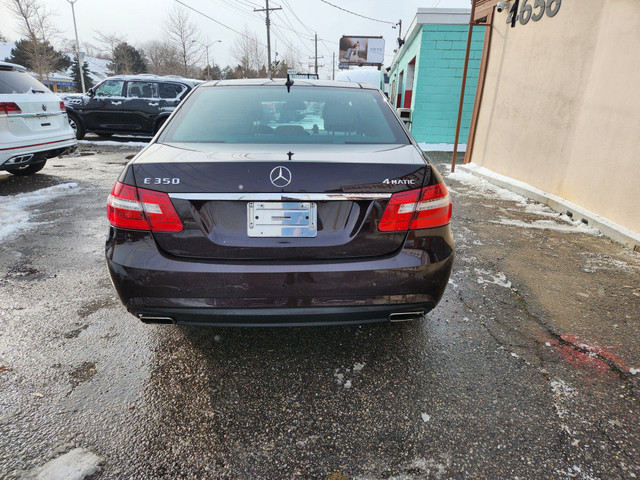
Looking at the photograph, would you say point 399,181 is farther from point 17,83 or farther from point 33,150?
point 17,83

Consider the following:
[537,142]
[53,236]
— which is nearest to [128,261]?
[53,236]

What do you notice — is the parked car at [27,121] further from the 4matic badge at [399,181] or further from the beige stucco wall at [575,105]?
the beige stucco wall at [575,105]

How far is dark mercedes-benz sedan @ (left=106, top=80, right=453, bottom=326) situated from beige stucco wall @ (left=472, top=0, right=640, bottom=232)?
12.2 ft

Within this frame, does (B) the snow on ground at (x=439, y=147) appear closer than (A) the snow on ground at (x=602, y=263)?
No

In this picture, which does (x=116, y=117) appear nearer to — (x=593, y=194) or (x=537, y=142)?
(x=537, y=142)

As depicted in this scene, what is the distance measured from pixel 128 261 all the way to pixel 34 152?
5.40 meters

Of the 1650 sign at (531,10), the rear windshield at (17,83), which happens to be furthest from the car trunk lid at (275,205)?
the 1650 sign at (531,10)

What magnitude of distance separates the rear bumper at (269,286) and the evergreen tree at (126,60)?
58489mm

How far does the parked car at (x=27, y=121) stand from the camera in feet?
18.0

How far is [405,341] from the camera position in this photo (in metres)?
2.52

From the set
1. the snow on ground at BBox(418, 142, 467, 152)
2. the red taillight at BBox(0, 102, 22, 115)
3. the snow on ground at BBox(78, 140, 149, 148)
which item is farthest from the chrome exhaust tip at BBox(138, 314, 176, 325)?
the snow on ground at BBox(418, 142, 467, 152)

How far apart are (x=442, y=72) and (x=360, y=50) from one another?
4025cm

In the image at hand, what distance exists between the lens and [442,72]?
39.4 feet

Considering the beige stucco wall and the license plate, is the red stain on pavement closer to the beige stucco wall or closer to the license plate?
the license plate
